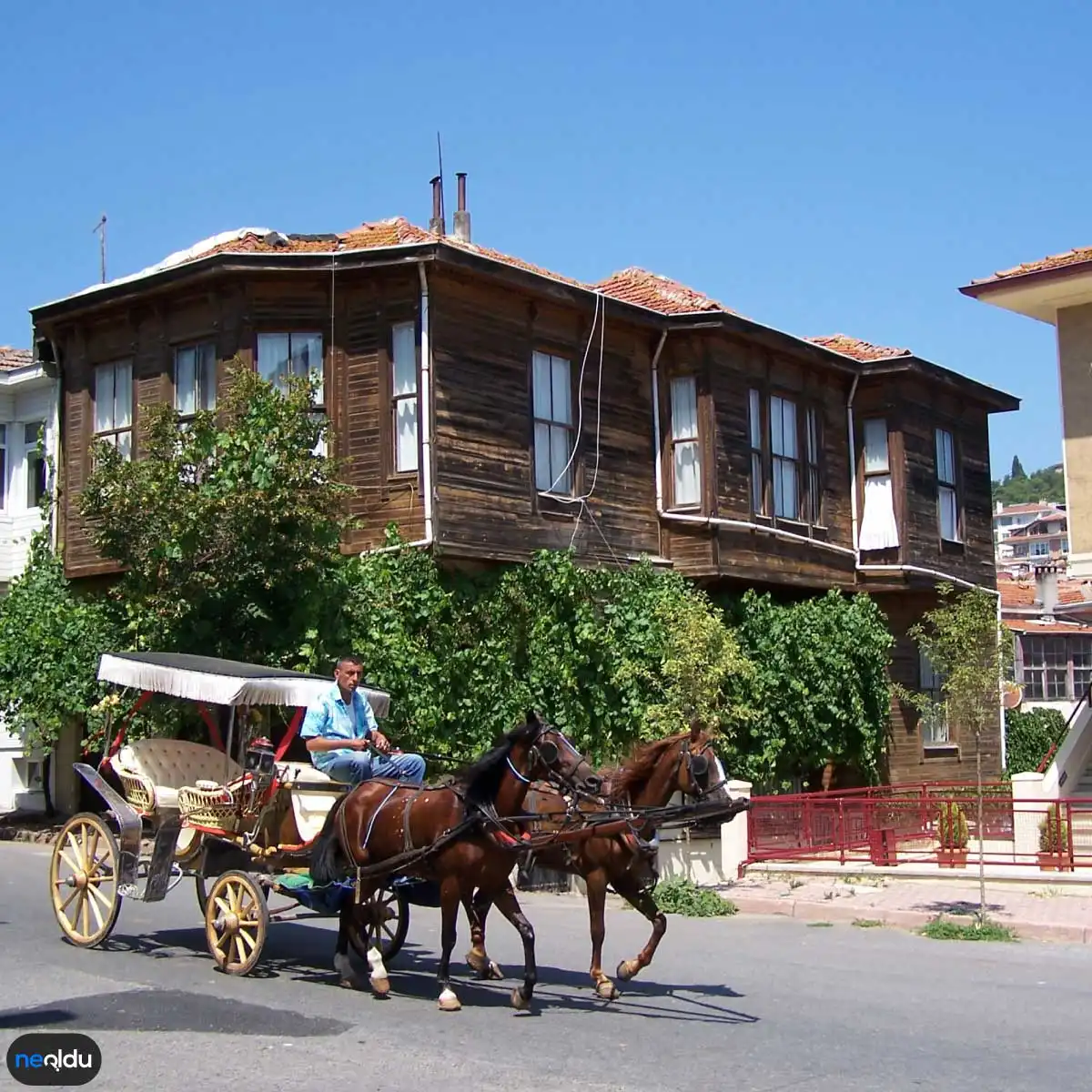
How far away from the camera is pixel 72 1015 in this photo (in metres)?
9.55

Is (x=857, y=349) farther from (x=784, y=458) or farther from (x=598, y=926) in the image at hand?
(x=598, y=926)

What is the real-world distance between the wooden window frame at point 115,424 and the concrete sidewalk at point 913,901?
12.1 metres

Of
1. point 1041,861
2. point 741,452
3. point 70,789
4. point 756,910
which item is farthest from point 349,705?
point 70,789

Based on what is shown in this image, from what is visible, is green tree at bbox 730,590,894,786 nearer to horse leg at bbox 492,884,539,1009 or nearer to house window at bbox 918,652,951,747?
house window at bbox 918,652,951,747

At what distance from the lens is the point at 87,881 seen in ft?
42.0

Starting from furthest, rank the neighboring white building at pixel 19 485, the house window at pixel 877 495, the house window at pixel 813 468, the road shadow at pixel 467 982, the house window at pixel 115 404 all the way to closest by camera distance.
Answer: the house window at pixel 877 495
the neighboring white building at pixel 19 485
the house window at pixel 813 468
the house window at pixel 115 404
the road shadow at pixel 467 982

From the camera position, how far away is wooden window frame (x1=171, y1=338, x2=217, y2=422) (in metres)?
22.5

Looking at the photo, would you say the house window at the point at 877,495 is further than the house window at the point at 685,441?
Yes

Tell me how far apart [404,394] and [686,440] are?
19.3ft

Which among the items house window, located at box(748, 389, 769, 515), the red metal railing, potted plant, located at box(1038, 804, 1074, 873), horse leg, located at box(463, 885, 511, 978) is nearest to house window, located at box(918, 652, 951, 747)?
house window, located at box(748, 389, 769, 515)

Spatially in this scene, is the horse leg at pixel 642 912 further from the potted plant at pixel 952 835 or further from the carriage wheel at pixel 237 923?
the potted plant at pixel 952 835

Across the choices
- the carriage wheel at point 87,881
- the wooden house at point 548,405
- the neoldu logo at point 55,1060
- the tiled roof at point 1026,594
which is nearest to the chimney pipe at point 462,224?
the wooden house at point 548,405

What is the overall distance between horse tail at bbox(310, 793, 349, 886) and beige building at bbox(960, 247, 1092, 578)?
48.2ft

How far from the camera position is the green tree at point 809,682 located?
25125 millimetres
